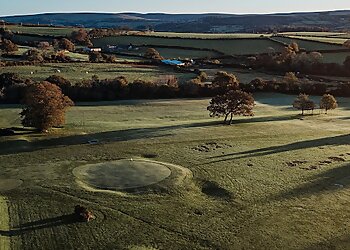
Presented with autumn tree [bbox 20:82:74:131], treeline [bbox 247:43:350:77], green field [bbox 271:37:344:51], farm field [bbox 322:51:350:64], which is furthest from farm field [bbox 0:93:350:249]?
green field [bbox 271:37:344:51]

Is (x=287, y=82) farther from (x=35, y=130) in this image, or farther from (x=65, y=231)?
(x=65, y=231)

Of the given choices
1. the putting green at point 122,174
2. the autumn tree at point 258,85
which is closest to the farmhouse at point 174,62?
the autumn tree at point 258,85

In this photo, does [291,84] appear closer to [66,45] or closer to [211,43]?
[211,43]

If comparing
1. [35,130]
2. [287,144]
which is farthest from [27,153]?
[287,144]

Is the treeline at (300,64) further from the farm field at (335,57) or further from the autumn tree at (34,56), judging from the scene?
the autumn tree at (34,56)

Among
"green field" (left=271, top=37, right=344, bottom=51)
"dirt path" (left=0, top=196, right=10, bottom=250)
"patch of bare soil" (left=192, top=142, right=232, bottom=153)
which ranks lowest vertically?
"dirt path" (left=0, top=196, right=10, bottom=250)

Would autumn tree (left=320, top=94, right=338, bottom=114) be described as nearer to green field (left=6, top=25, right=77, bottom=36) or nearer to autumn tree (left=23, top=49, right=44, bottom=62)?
autumn tree (left=23, top=49, right=44, bottom=62)
